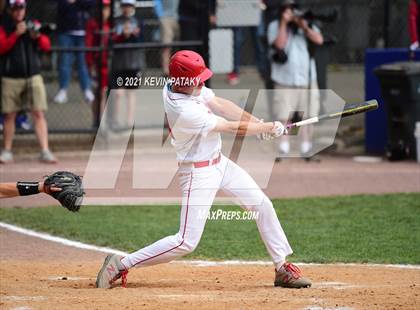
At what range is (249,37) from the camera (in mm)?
17406

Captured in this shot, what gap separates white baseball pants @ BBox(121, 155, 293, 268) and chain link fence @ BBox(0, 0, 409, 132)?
6.94 meters

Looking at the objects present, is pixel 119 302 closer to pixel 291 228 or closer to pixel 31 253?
pixel 31 253

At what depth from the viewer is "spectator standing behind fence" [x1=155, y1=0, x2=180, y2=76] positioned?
15507 mm

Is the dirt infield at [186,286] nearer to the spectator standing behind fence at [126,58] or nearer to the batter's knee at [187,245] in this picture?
the batter's knee at [187,245]

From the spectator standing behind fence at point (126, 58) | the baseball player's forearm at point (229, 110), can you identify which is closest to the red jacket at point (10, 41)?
the spectator standing behind fence at point (126, 58)

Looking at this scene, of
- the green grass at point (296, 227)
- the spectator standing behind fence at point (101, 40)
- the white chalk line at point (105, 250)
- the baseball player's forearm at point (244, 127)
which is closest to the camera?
the baseball player's forearm at point (244, 127)

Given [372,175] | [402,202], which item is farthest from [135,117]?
→ [402,202]

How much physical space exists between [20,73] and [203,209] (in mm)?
6507

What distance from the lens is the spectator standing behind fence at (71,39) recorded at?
1469 centimetres

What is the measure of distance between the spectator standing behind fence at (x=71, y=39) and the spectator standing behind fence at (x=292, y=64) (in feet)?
9.51

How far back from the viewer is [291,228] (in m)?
10.5

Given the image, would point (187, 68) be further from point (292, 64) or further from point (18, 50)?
point (292, 64)

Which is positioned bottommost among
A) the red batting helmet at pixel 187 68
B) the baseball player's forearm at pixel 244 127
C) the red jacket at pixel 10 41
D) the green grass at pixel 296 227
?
the green grass at pixel 296 227

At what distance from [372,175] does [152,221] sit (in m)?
3.72
